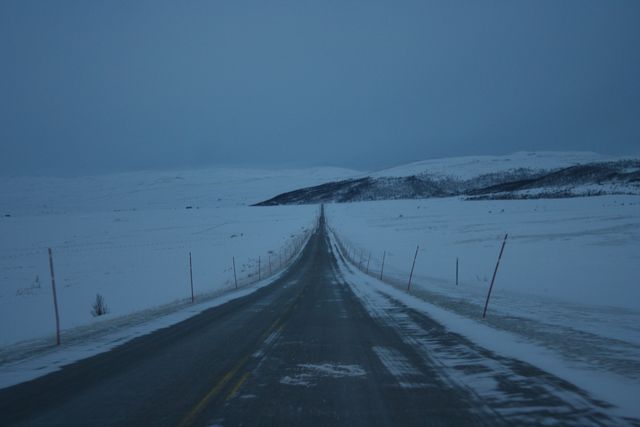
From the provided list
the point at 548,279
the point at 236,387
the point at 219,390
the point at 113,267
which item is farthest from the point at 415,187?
the point at 219,390

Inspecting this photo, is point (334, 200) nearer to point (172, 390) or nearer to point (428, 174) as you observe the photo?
point (428, 174)

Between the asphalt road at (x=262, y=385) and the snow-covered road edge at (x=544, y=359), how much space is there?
1.48 feet

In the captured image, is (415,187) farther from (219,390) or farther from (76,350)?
(219,390)

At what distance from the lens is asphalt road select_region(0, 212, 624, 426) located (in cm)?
555

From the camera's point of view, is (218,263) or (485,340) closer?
(485,340)

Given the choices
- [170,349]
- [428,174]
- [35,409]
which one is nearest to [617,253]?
[170,349]

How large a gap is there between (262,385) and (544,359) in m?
5.05

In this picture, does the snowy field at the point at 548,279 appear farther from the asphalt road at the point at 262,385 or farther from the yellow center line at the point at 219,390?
the yellow center line at the point at 219,390

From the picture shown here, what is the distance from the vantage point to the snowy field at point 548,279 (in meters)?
8.75

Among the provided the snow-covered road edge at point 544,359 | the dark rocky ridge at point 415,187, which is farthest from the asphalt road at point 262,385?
→ the dark rocky ridge at point 415,187

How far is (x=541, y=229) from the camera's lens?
38906 millimetres

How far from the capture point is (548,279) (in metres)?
20.0

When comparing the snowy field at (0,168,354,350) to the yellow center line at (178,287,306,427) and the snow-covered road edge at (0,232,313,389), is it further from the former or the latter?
the yellow center line at (178,287,306,427)

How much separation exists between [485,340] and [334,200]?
156 m
